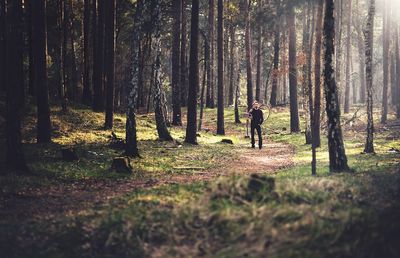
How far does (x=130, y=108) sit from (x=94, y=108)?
36.4 feet

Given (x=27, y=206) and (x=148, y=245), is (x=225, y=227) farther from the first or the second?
(x=27, y=206)

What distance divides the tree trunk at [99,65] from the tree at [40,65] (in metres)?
7.44

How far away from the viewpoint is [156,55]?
20.5 meters

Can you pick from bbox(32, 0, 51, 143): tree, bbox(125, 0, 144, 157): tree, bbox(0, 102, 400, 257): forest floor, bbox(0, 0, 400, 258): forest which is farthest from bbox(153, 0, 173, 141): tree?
bbox(0, 102, 400, 257): forest floor

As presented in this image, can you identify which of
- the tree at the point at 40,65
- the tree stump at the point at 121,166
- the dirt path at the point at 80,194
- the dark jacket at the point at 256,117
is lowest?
the dirt path at the point at 80,194

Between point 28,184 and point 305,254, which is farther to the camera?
point 28,184

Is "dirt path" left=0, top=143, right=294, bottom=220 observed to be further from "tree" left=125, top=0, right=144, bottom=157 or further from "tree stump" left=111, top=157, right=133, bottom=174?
"tree" left=125, top=0, right=144, bottom=157

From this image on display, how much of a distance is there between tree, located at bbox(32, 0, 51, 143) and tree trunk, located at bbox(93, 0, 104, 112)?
744 cm

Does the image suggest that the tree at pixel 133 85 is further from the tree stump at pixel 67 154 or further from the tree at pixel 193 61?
the tree at pixel 193 61

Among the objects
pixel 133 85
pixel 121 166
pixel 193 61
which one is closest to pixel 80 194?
pixel 121 166

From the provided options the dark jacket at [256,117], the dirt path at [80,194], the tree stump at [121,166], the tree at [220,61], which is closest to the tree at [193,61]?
the dark jacket at [256,117]

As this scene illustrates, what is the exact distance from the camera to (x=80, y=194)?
11281 millimetres

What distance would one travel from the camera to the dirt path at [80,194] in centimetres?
966

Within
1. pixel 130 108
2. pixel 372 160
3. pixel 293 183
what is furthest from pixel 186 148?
pixel 293 183
